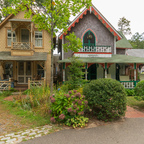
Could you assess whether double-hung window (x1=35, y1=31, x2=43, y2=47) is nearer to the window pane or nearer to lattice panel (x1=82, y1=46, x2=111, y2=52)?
the window pane

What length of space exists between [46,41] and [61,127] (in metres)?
10.2

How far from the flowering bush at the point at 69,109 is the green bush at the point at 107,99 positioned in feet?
1.72

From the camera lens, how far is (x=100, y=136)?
12.1 ft

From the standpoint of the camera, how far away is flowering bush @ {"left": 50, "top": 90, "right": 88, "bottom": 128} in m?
4.27

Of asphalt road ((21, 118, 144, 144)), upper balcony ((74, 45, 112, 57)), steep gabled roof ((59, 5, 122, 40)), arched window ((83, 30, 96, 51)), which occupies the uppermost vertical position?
steep gabled roof ((59, 5, 122, 40))

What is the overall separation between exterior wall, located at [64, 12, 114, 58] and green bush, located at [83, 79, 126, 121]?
818 centimetres

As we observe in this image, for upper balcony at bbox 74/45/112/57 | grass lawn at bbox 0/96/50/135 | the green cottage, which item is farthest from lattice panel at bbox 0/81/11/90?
upper balcony at bbox 74/45/112/57

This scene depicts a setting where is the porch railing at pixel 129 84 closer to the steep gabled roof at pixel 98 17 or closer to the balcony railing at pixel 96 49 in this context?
the balcony railing at pixel 96 49

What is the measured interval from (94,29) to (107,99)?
9.94 m

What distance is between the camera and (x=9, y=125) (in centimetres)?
439

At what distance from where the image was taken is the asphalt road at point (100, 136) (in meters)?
3.39

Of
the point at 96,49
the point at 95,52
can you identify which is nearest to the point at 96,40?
the point at 96,49

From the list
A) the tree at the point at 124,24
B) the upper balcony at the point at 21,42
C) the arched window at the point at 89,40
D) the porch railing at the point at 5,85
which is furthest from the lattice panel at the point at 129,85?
the tree at the point at 124,24

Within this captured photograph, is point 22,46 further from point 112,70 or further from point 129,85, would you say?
point 129,85
